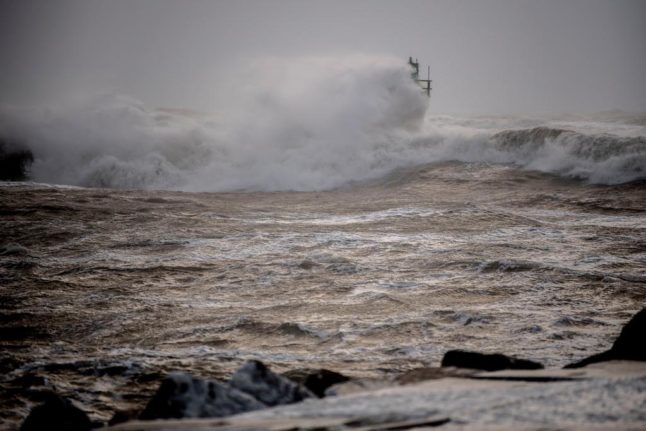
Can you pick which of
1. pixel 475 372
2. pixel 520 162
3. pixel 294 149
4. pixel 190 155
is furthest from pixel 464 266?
pixel 190 155

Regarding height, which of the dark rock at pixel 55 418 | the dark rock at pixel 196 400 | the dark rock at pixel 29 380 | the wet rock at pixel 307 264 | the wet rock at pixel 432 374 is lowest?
the dark rock at pixel 29 380

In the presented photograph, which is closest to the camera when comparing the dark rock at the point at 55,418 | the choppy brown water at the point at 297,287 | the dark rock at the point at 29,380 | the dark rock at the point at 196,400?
the dark rock at the point at 196,400

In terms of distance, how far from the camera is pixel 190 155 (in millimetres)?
20078

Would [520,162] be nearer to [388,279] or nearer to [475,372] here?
[388,279]

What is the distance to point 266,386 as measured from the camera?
94.0 inches

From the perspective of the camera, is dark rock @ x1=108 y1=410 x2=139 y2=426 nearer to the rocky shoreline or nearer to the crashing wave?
the rocky shoreline

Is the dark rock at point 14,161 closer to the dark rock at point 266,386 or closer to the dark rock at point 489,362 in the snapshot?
the dark rock at point 266,386

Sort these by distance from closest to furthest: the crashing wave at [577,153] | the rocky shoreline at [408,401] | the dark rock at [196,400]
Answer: the rocky shoreline at [408,401] → the dark rock at [196,400] → the crashing wave at [577,153]

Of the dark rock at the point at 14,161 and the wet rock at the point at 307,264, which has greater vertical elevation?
the dark rock at the point at 14,161

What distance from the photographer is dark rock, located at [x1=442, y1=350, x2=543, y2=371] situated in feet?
9.20

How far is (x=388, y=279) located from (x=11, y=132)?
62.5 ft

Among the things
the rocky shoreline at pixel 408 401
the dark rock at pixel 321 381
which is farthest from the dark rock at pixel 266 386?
the dark rock at pixel 321 381

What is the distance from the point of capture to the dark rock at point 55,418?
2.45 metres

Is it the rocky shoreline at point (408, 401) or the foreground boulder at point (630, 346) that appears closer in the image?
the rocky shoreline at point (408, 401)
